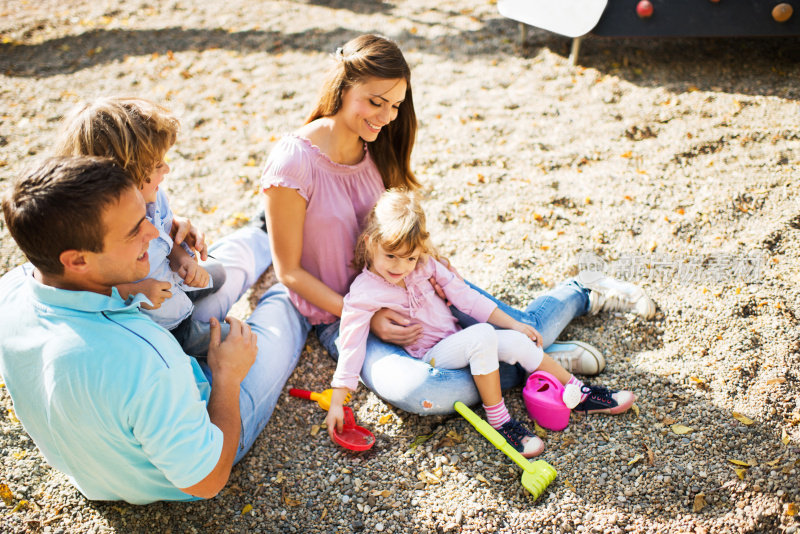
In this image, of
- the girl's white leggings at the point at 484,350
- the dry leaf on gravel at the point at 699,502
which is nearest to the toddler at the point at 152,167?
the girl's white leggings at the point at 484,350

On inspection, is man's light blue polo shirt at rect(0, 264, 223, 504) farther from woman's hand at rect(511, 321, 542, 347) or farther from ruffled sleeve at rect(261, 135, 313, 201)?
woman's hand at rect(511, 321, 542, 347)

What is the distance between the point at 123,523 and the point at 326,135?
183cm

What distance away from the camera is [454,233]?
143 inches

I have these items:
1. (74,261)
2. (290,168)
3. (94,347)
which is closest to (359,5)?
(290,168)

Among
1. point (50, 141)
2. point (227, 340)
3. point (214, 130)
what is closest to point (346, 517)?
point (227, 340)

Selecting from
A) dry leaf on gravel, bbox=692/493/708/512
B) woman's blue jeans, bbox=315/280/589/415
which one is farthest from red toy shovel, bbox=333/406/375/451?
dry leaf on gravel, bbox=692/493/708/512

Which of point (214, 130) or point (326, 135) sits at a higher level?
point (326, 135)

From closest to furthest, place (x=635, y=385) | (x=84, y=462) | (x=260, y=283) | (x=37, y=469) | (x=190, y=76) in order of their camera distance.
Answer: (x=84, y=462) → (x=37, y=469) → (x=635, y=385) → (x=260, y=283) → (x=190, y=76)

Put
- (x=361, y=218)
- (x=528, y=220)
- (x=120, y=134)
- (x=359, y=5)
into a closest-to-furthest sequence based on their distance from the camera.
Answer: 1. (x=120, y=134)
2. (x=361, y=218)
3. (x=528, y=220)
4. (x=359, y=5)

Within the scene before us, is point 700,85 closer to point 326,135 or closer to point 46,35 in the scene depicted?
point 326,135

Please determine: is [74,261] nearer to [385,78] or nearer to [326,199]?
[326,199]

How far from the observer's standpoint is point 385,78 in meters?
2.47

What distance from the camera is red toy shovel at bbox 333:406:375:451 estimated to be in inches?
97.4

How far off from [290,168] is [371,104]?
1.50ft
